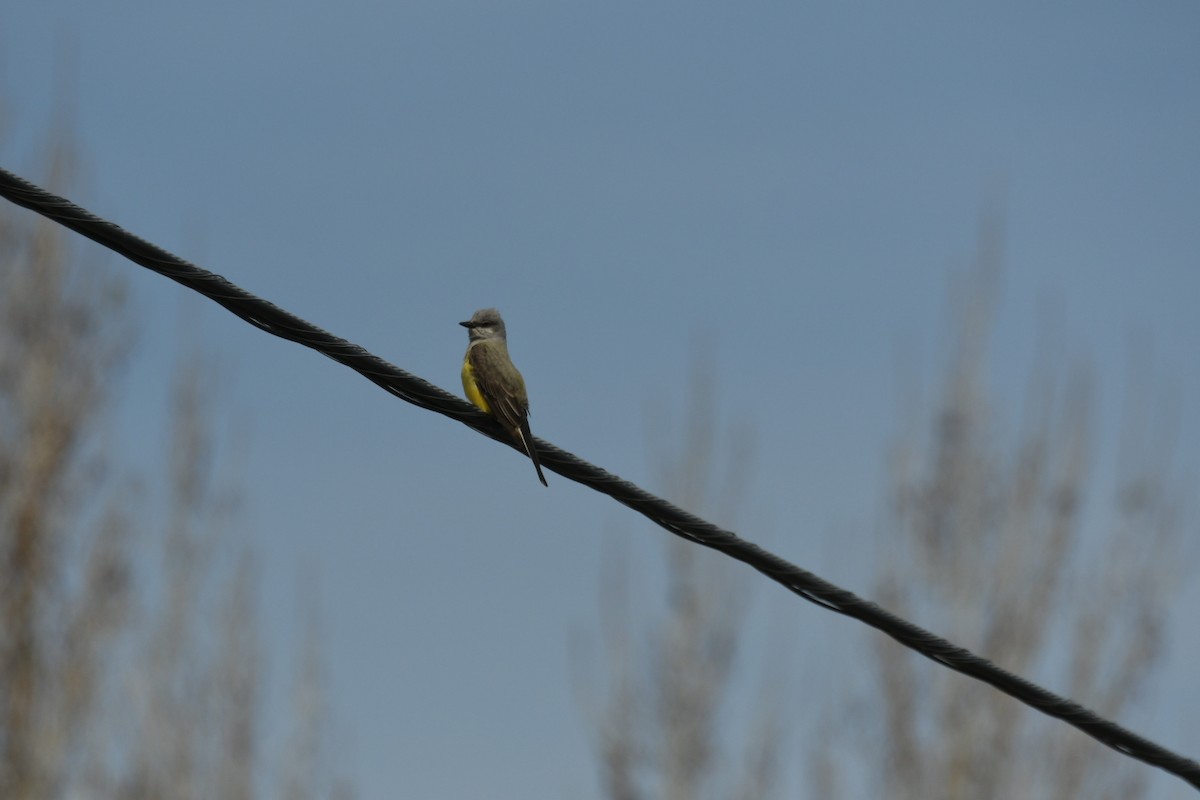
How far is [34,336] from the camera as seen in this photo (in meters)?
18.2

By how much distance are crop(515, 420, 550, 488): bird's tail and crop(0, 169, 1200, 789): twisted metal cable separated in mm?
74

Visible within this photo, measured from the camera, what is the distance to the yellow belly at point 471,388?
686 cm

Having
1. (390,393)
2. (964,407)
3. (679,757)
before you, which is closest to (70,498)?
(679,757)

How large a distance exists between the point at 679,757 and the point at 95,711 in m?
8.65

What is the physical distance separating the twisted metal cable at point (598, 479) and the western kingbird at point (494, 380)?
95 cm

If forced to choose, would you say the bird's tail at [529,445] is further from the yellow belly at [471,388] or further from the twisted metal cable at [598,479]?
the yellow belly at [471,388]

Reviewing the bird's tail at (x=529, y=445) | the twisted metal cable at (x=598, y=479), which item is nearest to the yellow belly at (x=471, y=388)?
the bird's tail at (x=529, y=445)

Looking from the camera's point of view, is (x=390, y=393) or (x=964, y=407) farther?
(x=964, y=407)

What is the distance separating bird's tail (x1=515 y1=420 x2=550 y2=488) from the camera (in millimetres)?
4949

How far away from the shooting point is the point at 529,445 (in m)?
5.07

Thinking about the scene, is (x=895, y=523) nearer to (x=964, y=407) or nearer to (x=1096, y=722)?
(x=964, y=407)

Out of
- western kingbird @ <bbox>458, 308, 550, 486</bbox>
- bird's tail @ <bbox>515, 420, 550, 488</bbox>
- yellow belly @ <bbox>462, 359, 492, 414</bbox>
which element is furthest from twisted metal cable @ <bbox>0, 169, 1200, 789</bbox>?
yellow belly @ <bbox>462, 359, 492, 414</bbox>

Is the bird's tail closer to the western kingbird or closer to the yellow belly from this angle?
the western kingbird

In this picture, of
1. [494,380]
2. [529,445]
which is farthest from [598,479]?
[494,380]
